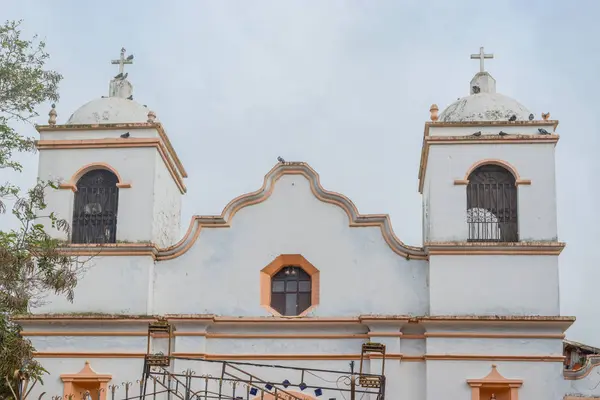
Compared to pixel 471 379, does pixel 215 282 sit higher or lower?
higher

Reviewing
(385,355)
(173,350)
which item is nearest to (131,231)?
(173,350)

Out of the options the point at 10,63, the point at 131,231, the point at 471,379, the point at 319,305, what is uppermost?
the point at 10,63

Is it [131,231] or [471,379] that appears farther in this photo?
[131,231]

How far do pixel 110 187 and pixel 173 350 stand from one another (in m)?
3.56

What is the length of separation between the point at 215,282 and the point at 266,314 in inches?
45.1

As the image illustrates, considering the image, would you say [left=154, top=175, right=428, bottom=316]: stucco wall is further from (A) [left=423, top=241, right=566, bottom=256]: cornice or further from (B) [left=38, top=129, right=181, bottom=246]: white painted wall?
(B) [left=38, top=129, right=181, bottom=246]: white painted wall

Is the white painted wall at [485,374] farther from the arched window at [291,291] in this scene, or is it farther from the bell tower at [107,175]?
the bell tower at [107,175]

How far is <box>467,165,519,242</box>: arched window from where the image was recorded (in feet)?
66.6

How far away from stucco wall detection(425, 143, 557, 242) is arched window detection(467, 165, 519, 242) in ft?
0.69

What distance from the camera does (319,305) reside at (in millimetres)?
19969

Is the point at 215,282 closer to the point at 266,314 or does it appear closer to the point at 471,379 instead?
the point at 266,314

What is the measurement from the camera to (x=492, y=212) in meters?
20.4

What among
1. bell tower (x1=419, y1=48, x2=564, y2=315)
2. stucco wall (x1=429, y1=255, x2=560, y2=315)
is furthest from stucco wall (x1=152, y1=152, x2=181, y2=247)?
stucco wall (x1=429, y1=255, x2=560, y2=315)

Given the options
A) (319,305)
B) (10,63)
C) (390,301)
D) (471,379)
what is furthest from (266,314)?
(10,63)
